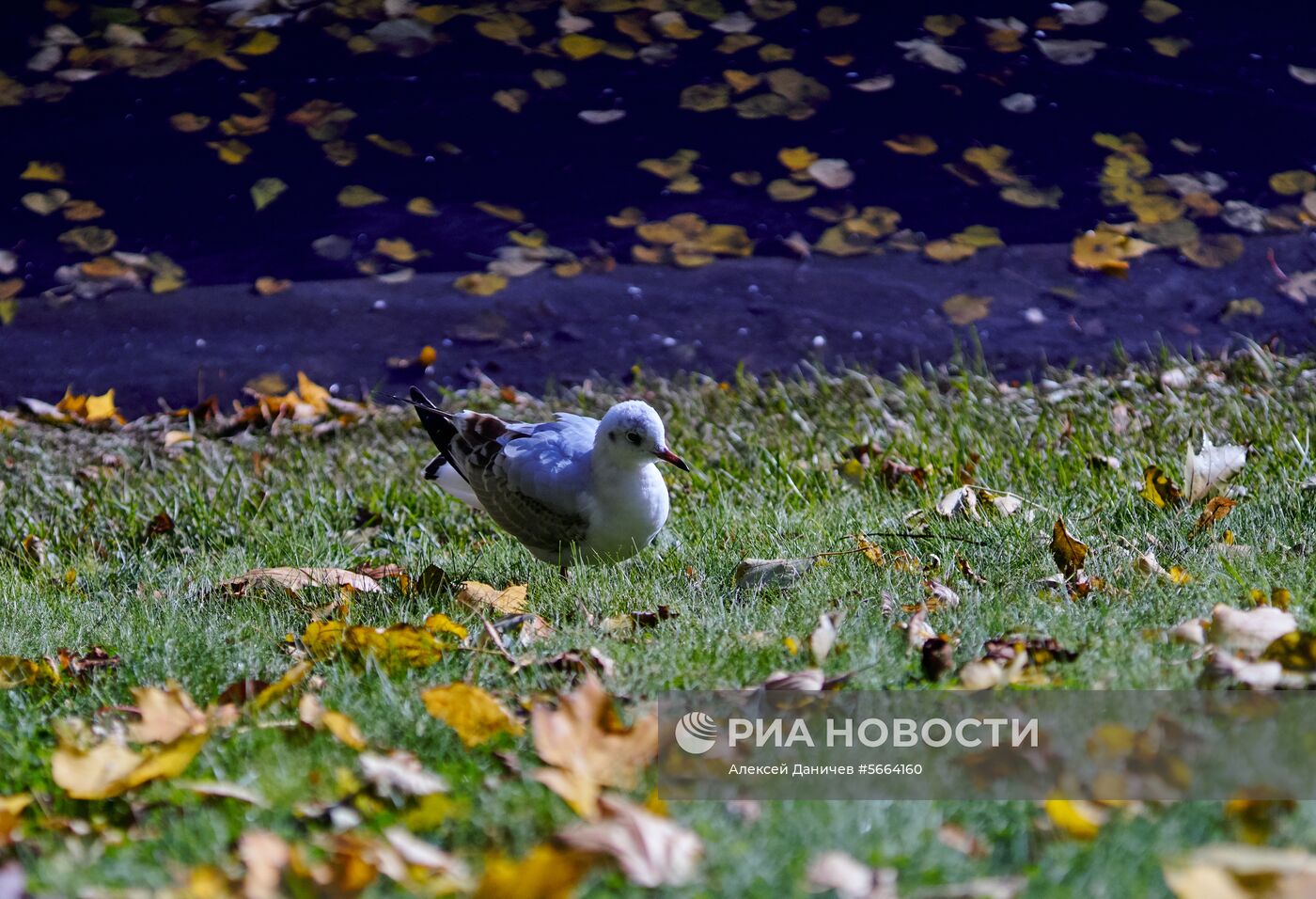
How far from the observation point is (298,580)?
3.36m

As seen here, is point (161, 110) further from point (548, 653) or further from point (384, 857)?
point (384, 857)

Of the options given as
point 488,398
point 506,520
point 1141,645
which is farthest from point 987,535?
point 488,398

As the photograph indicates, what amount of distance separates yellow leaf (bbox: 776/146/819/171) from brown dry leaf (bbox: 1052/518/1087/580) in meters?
4.19

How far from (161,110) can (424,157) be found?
165 cm

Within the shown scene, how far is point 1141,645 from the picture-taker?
232 centimetres

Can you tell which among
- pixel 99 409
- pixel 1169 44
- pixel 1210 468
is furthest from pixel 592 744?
pixel 1169 44

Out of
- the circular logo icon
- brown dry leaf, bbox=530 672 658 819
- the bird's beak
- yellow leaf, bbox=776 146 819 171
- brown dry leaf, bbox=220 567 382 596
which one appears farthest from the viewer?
yellow leaf, bbox=776 146 819 171

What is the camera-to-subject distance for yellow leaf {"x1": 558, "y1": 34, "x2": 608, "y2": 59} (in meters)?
7.71

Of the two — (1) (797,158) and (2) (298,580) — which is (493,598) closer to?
(2) (298,580)

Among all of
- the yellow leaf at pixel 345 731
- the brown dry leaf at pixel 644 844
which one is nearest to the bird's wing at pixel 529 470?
the yellow leaf at pixel 345 731

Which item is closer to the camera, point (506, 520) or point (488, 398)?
point (506, 520)

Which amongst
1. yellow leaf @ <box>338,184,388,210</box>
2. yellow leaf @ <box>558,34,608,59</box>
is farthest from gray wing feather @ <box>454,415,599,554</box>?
yellow leaf @ <box>558,34,608,59</box>

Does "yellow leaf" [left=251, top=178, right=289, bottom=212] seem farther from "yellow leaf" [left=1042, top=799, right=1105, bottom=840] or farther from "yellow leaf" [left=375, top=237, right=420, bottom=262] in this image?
"yellow leaf" [left=1042, top=799, right=1105, bottom=840]

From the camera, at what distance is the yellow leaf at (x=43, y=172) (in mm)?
6965
